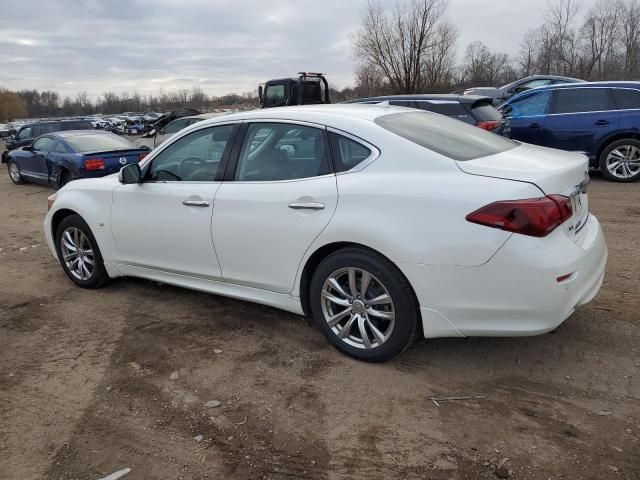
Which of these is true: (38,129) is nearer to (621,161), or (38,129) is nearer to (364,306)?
(621,161)

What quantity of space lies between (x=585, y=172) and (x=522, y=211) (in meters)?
0.95

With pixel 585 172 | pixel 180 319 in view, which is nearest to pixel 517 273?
pixel 585 172

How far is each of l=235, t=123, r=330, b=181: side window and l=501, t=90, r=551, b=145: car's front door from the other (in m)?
7.15

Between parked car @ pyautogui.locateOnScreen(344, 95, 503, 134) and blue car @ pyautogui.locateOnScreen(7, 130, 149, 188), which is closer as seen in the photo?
parked car @ pyautogui.locateOnScreen(344, 95, 503, 134)

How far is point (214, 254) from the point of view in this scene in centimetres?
394

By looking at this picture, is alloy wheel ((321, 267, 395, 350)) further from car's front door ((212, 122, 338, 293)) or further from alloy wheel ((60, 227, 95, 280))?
alloy wheel ((60, 227, 95, 280))

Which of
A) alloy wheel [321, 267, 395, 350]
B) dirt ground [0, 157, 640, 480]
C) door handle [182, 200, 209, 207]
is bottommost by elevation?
dirt ground [0, 157, 640, 480]

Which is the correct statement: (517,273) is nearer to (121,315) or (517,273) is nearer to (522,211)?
(522,211)

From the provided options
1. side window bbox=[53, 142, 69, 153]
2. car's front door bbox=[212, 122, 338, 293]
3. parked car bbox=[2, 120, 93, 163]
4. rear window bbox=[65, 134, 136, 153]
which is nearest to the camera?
car's front door bbox=[212, 122, 338, 293]

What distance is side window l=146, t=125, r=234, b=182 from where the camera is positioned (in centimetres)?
402

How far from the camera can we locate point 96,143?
10.9m

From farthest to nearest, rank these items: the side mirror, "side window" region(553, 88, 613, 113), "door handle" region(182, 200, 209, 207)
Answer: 1. "side window" region(553, 88, 613, 113)
2. the side mirror
3. "door handle" region(182, 200, 209, 207)

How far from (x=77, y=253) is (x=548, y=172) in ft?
13.7

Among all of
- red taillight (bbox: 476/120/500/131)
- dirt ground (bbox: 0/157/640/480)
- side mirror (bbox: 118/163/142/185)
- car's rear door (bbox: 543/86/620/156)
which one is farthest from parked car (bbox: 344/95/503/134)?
side mirror (bbox: 118/163/142/185)
